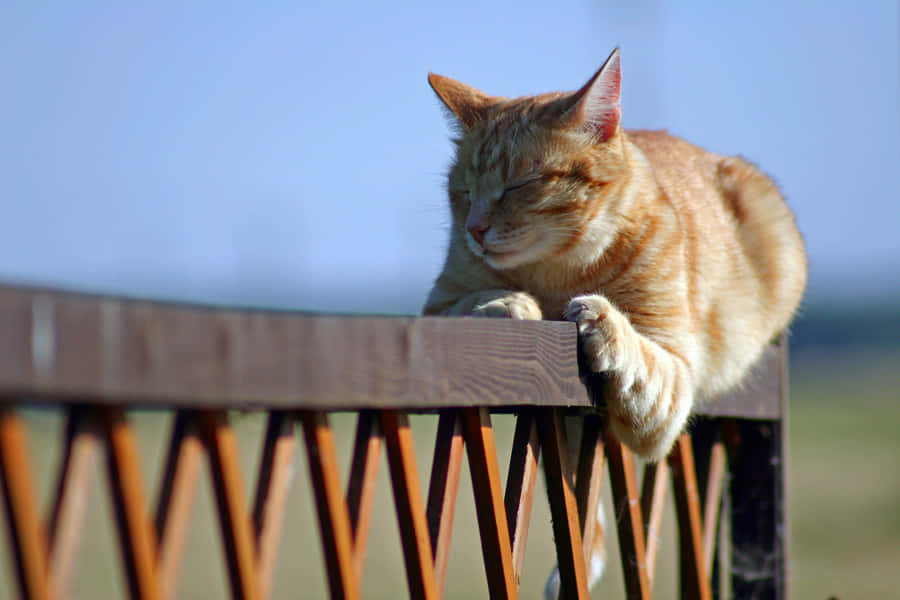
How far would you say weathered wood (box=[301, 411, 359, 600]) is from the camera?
4.28 feet

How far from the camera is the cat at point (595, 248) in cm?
244

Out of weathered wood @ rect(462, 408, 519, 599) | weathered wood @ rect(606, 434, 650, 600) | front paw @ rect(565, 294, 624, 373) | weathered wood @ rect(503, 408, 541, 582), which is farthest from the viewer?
weathered wood @ rect(606, 434, 650, 600)

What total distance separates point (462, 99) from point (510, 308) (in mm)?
1016

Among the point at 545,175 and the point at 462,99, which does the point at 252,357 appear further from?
the point at 462,99

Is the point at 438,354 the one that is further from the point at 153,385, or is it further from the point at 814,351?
the point at 814,351

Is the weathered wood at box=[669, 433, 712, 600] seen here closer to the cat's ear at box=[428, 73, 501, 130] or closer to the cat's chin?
the cat's chin

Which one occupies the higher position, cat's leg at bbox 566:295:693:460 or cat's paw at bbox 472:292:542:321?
cat's paw at bbox 472:292:542:321

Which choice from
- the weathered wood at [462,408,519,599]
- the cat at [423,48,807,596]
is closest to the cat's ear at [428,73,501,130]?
the cat at [423,48,807,596]

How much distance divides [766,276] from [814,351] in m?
53.3

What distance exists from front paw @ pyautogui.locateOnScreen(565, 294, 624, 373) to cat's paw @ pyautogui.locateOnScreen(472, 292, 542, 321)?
0.21 m

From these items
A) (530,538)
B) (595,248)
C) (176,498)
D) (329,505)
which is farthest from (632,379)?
(530,538)

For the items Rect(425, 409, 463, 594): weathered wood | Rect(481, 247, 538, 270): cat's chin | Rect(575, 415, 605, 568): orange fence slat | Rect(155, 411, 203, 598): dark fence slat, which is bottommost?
Rect(575, 415, 605, 568): orange fence slat

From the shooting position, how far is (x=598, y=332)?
215 centimetres

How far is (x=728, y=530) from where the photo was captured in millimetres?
3701
